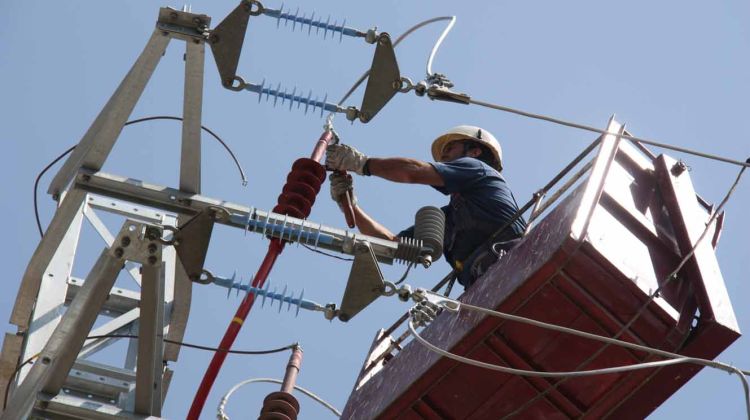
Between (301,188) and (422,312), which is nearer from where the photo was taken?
(422,312)

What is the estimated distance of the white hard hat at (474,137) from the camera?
11.7 metres

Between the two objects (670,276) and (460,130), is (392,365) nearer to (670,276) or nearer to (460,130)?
(670,276)

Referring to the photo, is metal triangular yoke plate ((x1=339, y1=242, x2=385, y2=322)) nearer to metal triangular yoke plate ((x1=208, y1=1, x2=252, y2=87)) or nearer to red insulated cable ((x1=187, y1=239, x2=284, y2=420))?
red insulated cable ((x1=187, y1=239, x2=284, y2=420))

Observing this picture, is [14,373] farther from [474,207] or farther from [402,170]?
[474,207]

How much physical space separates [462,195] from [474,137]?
53.0 inches

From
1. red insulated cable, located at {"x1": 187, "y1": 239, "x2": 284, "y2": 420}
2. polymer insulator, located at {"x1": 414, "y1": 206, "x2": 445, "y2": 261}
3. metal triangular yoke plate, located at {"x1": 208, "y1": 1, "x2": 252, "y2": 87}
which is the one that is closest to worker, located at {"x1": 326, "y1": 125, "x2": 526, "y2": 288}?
polymer insulator, located at {"x1": 414, "y1": 206, "x2": 445, "y2": 261}

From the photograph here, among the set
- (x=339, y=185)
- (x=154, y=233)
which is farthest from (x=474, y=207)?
(x=154, y=233)

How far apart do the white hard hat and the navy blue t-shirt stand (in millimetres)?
1160

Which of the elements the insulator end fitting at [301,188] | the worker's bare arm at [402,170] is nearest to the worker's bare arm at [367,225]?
the worker's bare arm at [402,170]

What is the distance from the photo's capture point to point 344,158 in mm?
9727

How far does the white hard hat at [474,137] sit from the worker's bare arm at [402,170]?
1.65m

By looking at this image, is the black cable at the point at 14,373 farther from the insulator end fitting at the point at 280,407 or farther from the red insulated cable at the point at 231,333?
the insulator end fitting at the point at 280,407

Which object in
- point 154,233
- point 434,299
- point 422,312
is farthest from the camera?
point 422,312

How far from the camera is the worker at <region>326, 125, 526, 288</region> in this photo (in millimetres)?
9852
